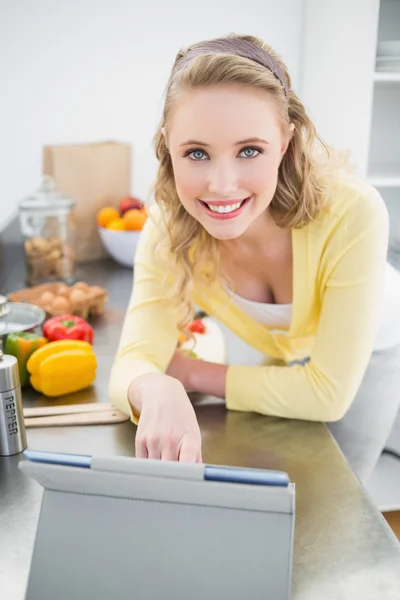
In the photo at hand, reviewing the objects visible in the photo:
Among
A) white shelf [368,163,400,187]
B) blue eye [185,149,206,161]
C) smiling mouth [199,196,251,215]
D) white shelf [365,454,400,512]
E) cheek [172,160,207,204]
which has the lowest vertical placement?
white shelf [365,454,400,512]

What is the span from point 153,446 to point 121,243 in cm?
124

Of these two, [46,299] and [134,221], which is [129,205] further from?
[46,299]

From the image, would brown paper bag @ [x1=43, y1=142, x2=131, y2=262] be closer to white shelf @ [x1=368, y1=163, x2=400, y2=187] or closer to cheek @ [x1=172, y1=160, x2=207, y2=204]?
white shelf @ [x1=368, y1=163, x2=400, y2=187]

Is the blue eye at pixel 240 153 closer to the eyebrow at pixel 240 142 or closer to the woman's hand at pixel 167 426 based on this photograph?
the eyebrow at pixel 240 142

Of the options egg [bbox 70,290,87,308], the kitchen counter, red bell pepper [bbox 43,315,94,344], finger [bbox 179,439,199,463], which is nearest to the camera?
the kitchen counter

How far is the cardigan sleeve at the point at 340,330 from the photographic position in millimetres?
1113

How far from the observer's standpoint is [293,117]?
44.0 inches

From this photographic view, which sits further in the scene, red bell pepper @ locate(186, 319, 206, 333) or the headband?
red bell pepper @ locate(186, 319, 206, 333)

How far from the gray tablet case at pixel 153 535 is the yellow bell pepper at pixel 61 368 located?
531mm

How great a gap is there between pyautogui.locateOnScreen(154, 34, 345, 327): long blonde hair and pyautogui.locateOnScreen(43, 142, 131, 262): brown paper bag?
3.17 ft

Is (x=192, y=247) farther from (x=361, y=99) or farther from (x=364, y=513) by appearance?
(x=361, y=99)

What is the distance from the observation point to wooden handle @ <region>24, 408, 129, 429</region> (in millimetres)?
1143

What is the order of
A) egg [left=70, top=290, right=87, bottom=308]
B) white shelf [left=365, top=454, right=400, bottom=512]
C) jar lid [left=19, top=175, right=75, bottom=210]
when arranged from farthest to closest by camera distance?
1. white shelf [left=365, top=454, right=400, bottom=512]
2. jar lid [left=19, top=175, right=75, bottom=210]
3. egg [left=70, top=290, right=87, bottom=308]

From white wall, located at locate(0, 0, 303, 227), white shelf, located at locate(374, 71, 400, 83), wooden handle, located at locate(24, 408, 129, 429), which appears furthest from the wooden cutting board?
white shelf, located at locate(374, 71, 400, 83)
